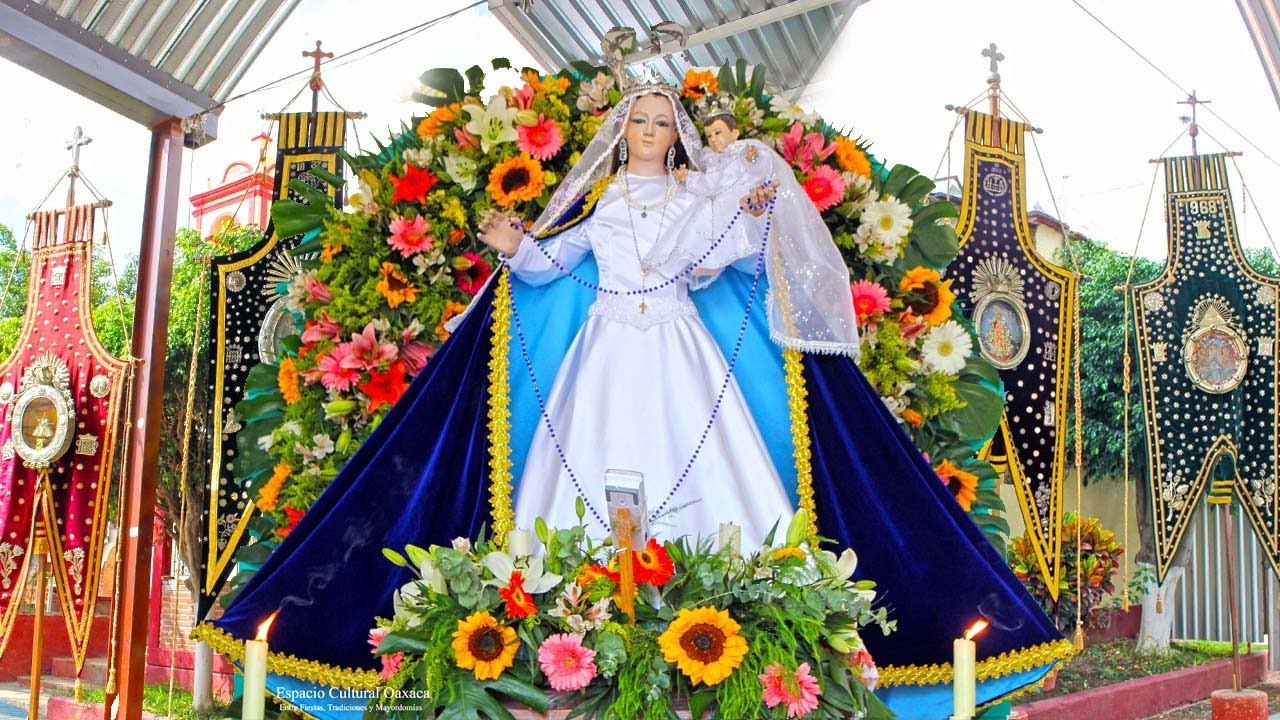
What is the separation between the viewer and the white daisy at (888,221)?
4.56m

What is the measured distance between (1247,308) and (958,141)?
2913 millimetres

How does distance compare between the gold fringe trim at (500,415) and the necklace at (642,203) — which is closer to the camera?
the gold fringe trim at (500,415)

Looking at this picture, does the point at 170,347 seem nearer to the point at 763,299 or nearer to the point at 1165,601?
the point at 763,299

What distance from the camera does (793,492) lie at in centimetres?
395

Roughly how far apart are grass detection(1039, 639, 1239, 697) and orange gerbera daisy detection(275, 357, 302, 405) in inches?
252

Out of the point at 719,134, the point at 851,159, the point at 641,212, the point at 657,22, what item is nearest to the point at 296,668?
the point at 641,212

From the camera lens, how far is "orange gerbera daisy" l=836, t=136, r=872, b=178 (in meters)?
4.66

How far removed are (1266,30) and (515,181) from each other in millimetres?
4927

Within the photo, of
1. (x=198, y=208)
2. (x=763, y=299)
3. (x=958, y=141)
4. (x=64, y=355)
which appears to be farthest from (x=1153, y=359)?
(x=198, y=208)

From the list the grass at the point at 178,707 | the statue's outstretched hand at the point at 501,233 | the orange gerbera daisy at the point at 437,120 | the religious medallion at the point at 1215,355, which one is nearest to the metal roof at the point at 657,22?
the orange gerbera daisy at the point at 437,120

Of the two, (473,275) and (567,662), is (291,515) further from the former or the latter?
(567,662)

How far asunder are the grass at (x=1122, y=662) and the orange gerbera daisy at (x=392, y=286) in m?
6.35

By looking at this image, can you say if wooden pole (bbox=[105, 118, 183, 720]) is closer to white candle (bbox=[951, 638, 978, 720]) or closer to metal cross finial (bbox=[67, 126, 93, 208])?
metal cross finial (bbox=[67, 126, 93, 208])

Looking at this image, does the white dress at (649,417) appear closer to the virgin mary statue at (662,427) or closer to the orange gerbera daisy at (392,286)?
the virgin mary statue at (662,427)
